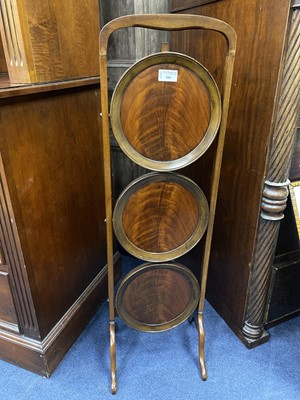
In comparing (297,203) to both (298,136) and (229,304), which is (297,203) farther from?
(229,304)

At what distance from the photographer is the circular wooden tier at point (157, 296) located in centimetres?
106

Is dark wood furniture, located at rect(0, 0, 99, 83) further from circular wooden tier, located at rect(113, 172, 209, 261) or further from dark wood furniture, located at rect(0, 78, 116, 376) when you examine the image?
circular wooden tier, located at rect(113, 172, 209, 261)

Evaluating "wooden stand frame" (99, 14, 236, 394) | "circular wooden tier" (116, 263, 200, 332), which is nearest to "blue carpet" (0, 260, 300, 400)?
"circular wooden tier" (116, 263, 200, 332)

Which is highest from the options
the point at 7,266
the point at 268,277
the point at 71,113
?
the point at 71,113

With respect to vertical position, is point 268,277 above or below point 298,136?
below

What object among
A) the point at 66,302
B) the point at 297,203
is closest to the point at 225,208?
the point at 297,203

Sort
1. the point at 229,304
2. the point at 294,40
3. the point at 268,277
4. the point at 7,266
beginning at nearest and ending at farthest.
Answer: the point at 294,40
the point at 7,266
the point at 268,277
the point at 229,304

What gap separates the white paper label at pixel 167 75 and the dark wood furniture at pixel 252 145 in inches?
12.3

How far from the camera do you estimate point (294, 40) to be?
2.72ft

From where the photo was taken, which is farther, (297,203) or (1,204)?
(297,203)

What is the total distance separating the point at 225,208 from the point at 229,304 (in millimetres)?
419

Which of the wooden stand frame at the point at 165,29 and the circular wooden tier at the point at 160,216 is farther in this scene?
the circular wooden tier at the point at 160,216

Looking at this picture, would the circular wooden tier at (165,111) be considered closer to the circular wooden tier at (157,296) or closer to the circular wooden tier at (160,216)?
the circular wooden tier at (160,216)

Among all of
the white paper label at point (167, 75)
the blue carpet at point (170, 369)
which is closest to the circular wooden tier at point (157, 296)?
the blue carpet at point (170, 369)
